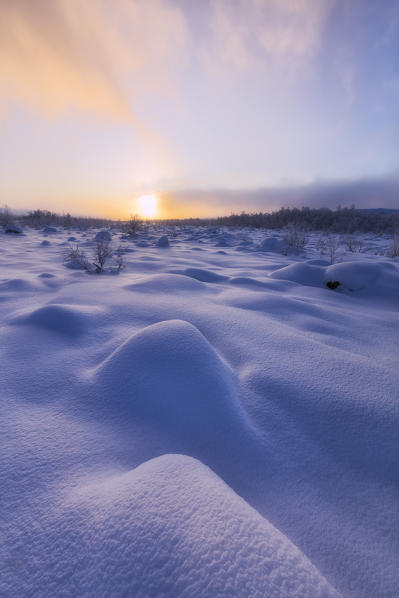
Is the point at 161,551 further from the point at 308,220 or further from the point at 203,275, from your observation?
the point at 308,220

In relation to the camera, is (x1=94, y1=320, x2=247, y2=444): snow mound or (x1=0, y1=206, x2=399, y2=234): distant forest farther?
(x1=0, y1=206, x2=399, y2=234): distant forest

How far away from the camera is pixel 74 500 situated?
20.9 inches

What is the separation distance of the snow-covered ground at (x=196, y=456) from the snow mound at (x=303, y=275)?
3.56 ft

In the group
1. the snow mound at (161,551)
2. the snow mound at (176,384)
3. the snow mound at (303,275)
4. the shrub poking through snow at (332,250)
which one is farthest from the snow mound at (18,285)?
the shrub poking through snow at (332,250)

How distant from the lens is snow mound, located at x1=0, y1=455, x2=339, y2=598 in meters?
Result: 0.37

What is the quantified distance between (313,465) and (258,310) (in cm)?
121

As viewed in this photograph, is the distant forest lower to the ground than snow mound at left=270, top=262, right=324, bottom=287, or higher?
higher

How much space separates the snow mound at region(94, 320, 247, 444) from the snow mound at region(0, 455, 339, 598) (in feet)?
1.07

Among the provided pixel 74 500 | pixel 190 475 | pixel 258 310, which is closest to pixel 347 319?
pixel 258 310

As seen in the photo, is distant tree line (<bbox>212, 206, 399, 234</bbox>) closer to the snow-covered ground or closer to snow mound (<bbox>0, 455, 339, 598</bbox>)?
the snow-covered ground

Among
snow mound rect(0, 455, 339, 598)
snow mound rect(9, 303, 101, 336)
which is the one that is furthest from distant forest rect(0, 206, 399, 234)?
snow mound rect(0, 455, 339, 598)

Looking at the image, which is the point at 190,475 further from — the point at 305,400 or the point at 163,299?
the point at 163,299

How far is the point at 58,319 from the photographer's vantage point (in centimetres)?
148

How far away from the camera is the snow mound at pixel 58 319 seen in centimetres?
144
